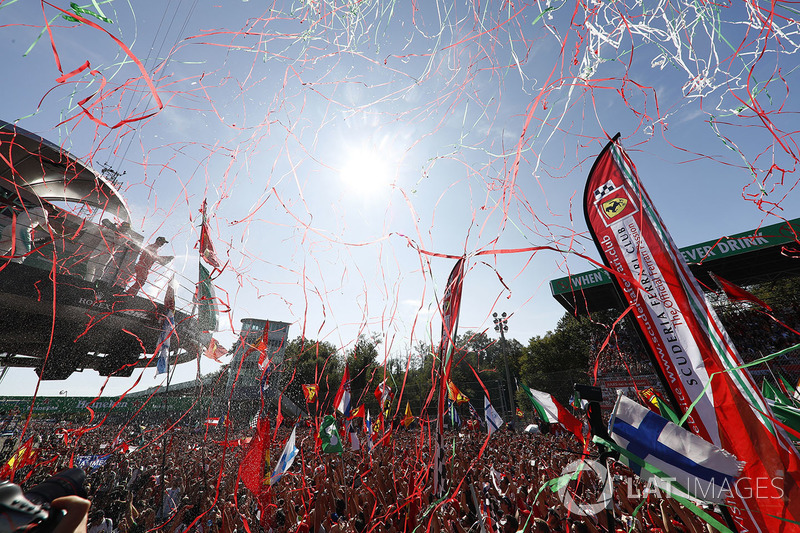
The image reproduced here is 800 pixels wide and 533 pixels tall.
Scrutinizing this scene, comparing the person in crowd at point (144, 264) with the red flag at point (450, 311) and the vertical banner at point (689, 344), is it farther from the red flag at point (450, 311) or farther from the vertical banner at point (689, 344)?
the vertical banner at point (689, 344)

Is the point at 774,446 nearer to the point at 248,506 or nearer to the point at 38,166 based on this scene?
the point at 248,506

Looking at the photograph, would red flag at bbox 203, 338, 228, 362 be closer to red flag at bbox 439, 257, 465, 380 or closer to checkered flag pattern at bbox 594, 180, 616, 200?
red flag at bbox 439, 257, 465, 380

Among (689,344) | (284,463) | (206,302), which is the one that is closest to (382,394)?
(284,463)

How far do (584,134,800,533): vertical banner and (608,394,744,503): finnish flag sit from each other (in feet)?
0.38

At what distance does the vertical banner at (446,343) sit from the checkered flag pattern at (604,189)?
65.7 inches

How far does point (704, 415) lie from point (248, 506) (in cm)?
898

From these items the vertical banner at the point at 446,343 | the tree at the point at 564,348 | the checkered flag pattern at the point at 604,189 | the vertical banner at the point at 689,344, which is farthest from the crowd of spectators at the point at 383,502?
the tree at the point at 564,348

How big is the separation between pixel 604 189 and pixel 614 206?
0.79 ft

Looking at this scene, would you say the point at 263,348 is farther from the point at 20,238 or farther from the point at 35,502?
the point at 20,238

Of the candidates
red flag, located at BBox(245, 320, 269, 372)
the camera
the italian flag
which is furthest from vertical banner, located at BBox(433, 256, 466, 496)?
red flag, located at BBox(245, 320, 269, 372)

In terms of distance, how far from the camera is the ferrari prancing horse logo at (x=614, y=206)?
A: 3.28m

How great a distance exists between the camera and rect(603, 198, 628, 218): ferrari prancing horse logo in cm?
328

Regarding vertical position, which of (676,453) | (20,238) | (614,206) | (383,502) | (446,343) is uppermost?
(20,238)

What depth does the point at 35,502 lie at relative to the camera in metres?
1.85
